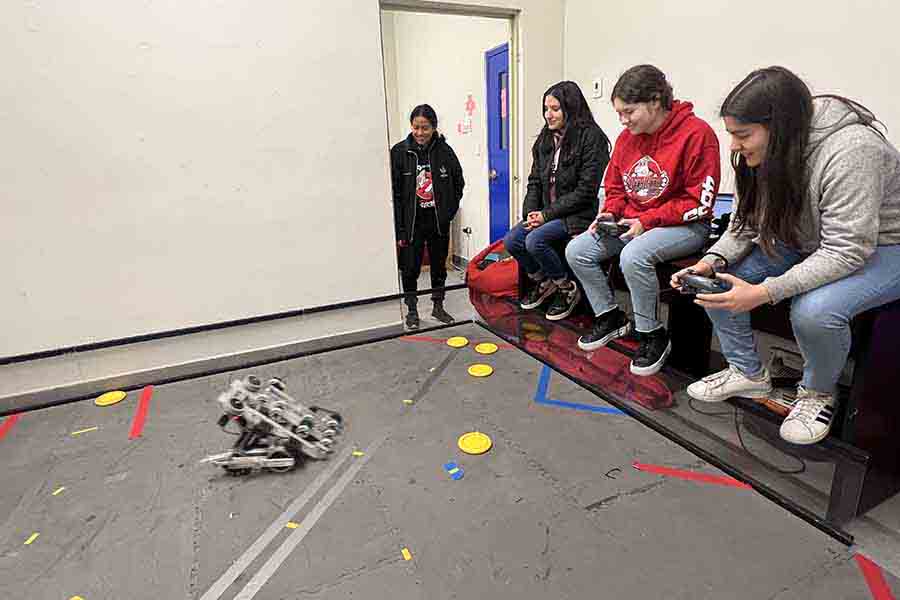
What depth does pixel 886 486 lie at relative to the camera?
149 centimetres

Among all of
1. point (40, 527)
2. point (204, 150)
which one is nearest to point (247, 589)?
point (40, 527)

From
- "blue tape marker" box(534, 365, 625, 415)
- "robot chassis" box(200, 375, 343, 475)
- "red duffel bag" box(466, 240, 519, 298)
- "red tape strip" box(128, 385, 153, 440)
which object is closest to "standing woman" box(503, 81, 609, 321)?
"red duffel bag" box(466, 240, 519, 298)

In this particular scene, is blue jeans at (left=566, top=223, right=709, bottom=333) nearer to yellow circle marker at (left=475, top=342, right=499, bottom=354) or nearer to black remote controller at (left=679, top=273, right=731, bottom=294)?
black remote controller at (left=679, top=273, right=731, bottom=294)

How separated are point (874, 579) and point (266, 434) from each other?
1791 mm

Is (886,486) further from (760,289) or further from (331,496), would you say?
(331,496)

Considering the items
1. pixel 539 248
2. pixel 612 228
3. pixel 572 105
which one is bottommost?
pixel 539 248

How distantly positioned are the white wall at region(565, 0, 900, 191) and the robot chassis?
2.25 meters

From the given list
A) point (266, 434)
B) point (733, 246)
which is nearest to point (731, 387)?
point (733, 246)

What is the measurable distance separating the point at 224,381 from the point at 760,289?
88.8 inches

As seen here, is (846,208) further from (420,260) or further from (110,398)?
(110,398)

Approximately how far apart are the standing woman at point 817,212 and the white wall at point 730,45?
0.80 metres

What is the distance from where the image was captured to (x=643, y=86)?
1.93 metres

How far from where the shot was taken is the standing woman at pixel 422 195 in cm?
316

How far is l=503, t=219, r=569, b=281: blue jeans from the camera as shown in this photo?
8.61 ft
